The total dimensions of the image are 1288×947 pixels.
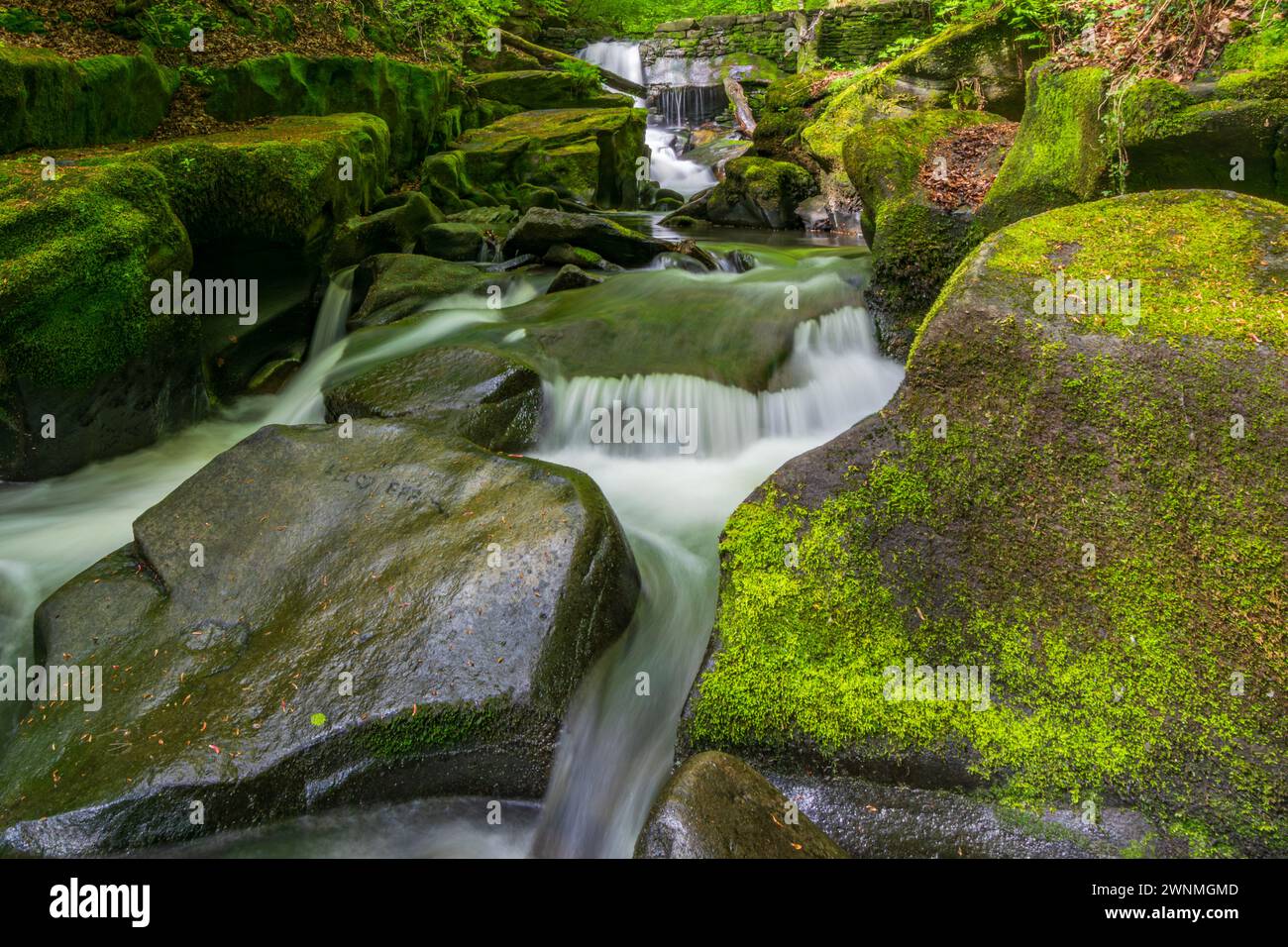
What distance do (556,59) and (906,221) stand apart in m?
19.0

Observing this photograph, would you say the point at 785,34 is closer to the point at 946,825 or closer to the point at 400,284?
the point at 400,284

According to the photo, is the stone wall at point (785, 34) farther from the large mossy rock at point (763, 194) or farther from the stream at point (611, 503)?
the stream at point (611, 503)

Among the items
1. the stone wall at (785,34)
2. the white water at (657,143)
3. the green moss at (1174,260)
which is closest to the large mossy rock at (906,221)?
the green moss at (1174,260)

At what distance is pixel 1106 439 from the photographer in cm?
296

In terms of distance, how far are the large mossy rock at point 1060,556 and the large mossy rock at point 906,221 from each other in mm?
2317

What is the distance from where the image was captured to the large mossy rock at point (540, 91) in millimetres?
16969

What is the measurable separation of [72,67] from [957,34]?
34.3 ft

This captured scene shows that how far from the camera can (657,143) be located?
19203 millimetres

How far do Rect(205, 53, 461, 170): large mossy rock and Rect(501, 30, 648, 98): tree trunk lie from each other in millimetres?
8059

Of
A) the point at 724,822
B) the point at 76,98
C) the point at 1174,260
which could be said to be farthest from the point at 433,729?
the point at 76,98

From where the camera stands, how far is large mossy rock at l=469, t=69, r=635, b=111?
17.0 meters

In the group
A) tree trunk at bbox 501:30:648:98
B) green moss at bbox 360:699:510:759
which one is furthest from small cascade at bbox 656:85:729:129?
green moss at bbox 360:699:510:759

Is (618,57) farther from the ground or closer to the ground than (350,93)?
farther from the ground

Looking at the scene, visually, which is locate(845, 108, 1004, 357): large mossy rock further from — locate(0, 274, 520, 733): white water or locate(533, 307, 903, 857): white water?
locate(0, 274, 520, 733): white water
